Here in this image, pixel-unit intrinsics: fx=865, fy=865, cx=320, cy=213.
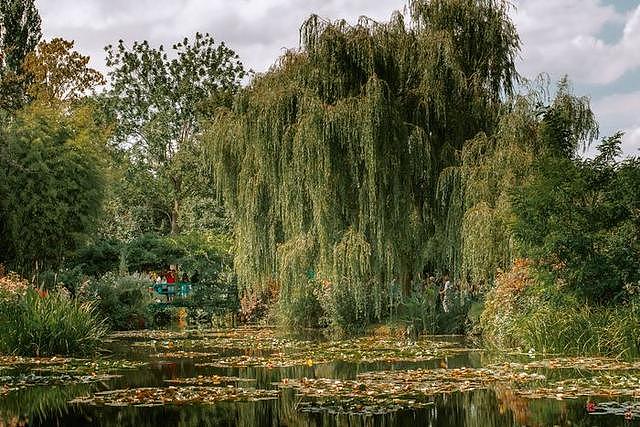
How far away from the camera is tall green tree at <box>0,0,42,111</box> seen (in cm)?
3544

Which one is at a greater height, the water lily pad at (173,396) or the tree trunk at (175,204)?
the tree trunk at (175,204)

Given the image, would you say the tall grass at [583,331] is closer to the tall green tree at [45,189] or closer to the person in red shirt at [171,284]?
the tall green tree at [45,189]

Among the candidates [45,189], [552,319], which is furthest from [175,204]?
[552,319]

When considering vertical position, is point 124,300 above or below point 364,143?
A: below

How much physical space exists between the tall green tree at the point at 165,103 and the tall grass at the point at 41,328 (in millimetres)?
22788

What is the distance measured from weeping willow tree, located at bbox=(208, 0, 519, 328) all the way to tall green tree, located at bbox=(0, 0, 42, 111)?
19438 mm

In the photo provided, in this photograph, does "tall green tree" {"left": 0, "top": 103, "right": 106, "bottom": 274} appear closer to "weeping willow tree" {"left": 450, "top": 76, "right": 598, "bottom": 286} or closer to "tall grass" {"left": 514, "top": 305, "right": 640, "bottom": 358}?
"weeping willow tree" {"left": 450, "top": 76, "right": 598, "bottom": 286}

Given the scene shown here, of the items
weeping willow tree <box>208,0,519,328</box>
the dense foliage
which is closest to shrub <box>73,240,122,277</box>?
weeping willow tree <box>208,0,519,328</box>

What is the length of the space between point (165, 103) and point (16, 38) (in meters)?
6.79

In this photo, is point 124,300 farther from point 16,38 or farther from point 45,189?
point 16,38

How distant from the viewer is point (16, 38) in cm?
3691

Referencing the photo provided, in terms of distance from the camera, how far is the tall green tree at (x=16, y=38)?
35438mm

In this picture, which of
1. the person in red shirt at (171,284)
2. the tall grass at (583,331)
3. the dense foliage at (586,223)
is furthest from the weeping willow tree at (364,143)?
the person in red shirt at (171,284)

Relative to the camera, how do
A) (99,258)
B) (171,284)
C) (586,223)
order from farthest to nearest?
(171,284), (99,258), (586,223)
